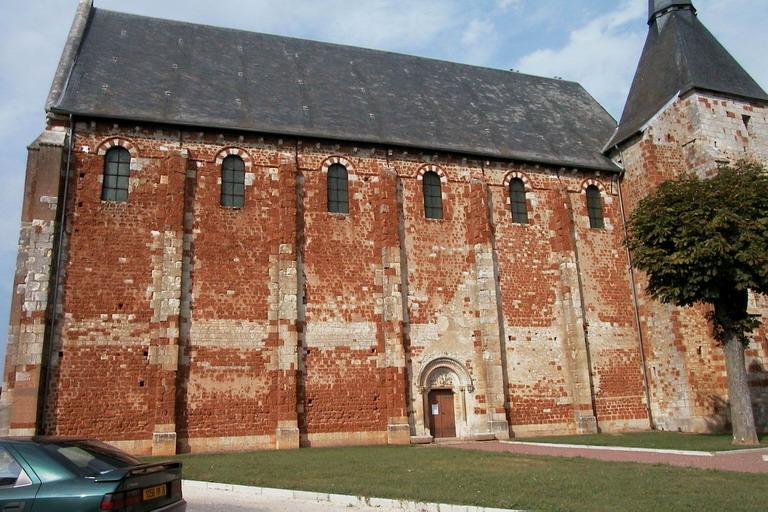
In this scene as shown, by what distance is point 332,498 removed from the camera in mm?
7988

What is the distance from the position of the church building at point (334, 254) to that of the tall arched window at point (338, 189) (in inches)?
2.4

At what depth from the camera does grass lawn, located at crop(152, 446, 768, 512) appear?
23.5ft

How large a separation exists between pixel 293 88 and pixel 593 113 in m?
12.7

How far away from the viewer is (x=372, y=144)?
19234 mm

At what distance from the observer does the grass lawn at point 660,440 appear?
13.8m

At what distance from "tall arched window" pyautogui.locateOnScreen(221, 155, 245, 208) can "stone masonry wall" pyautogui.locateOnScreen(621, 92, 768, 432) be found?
522 inches

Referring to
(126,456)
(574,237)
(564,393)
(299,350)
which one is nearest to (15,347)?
(299,350)

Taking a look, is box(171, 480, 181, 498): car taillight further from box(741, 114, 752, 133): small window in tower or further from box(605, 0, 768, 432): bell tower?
box(741, 114, 752, 133): small window in tower

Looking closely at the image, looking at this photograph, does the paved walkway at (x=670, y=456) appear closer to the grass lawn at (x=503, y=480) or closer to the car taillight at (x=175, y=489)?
the grass lawn at (x=503, y=480)

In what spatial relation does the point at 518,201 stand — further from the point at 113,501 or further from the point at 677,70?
the point at 113,501

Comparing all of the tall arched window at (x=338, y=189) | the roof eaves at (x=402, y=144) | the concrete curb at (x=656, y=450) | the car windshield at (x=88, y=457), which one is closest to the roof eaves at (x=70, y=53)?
the roof eaves at (x=402, y=144)

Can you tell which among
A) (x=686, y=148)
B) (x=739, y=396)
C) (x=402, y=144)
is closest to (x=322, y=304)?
(x=402, y=144)

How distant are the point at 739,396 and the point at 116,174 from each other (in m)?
17.2

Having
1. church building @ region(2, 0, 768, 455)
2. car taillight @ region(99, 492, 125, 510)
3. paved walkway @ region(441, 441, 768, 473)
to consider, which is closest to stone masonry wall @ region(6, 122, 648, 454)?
church building @ region(2, 0, 768, 455)
